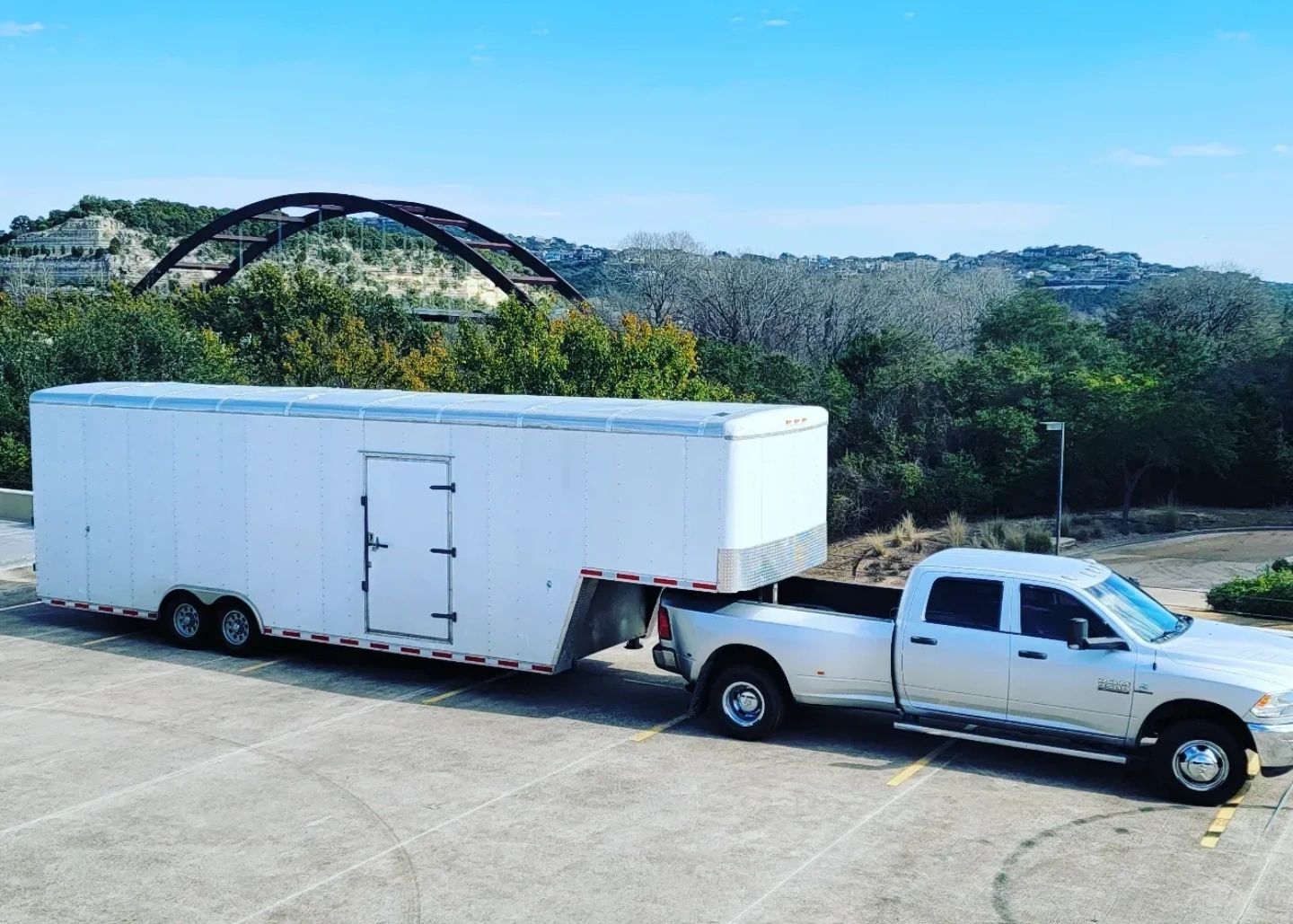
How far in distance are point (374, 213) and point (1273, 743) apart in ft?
240

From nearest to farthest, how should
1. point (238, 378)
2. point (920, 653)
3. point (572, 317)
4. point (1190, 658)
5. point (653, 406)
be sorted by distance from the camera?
point (1190, 658)
point (920, 653)
point (653, 406)
point (572, 317)
point (238, 378)

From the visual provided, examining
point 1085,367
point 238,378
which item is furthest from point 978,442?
point 238,378

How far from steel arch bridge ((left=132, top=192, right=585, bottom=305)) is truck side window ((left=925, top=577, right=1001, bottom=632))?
6152cm

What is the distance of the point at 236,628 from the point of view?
15.7 m

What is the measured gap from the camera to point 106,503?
1636cm

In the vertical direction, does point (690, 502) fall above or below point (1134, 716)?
above

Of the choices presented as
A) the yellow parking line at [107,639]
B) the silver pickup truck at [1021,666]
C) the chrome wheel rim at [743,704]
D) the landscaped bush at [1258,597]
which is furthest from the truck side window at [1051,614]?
the yellow parking line at [107,639]

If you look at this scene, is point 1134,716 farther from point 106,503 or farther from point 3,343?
point 3,343

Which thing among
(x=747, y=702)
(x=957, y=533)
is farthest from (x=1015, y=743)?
(x=957, y=533)

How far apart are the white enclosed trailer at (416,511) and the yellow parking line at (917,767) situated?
2306 mm

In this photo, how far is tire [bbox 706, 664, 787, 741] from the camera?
12391 millimetres

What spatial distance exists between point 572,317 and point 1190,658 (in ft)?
92.0

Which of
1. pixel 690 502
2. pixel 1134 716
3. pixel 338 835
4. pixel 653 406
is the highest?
pixel 653 406

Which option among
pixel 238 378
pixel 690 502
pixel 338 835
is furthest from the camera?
pixel 238 378
